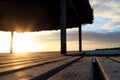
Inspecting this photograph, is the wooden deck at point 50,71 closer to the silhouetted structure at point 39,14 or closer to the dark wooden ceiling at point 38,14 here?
the silhouetted structure at point 39,14

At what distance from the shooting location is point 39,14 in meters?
31.8

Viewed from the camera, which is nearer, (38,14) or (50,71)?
(50,71)

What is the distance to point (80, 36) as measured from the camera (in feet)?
107

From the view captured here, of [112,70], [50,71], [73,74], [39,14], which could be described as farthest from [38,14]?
[73,74]

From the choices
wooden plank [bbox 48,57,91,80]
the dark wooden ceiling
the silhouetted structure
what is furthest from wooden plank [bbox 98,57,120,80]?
the dark wooden ceiling

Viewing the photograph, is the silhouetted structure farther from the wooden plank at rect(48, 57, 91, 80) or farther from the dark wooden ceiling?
the wooden plank at rect(48, 57, 91, 80)

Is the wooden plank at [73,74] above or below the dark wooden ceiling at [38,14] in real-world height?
below

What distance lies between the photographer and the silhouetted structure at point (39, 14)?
2620 cm

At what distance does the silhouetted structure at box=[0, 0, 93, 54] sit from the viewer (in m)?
26.2

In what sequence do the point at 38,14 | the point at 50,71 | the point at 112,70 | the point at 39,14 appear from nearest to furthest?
1. the point at 50,71
2. the point at 112,70
3. the point at 39,14
4. the point at 38,14

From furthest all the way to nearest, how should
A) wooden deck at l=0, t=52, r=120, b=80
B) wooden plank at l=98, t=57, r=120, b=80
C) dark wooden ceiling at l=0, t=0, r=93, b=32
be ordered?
dark wooden ceiling at l=0, t=0, r=93, b=32 < wooden plank at l=98, t=57, r=120, b=80 < wooden deck at l=0, t=52, r=120, b=80

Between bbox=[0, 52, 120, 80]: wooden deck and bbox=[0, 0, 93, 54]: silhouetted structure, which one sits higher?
bbox=[0, 0, 93, 54]: silhouetted structure

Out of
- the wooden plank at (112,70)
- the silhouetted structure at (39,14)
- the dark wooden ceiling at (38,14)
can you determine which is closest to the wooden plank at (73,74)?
the wooden plank at (112,70)

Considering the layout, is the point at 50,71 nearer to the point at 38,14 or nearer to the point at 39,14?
the point at 39,14
